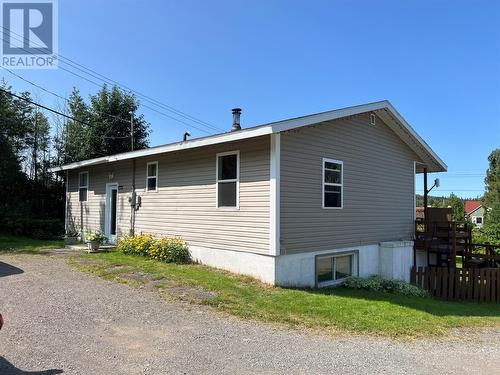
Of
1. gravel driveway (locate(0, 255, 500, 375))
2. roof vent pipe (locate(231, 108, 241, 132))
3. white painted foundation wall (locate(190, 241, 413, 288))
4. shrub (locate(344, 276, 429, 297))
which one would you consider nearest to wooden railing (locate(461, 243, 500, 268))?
white painted foundation wall (locate(190, 241, 413, 288))

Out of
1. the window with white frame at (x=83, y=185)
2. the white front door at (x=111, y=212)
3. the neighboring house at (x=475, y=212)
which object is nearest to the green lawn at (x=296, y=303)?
the white front door at (x=111, y=212)

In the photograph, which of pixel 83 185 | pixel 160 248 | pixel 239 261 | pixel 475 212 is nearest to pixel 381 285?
pixel 239 261

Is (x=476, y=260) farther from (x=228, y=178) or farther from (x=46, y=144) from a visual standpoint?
(x=46, y=144)

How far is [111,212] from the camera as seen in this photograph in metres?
14.2

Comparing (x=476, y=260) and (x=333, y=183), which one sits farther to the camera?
(x=476, y=260)

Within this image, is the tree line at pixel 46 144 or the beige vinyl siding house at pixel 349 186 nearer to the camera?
the beige vinyl siding house at pixel 349 186

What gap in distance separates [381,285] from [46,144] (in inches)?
862

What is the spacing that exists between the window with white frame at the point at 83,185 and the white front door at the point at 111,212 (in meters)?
2.07

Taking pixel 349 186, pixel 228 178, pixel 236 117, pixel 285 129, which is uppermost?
pixel 236 117

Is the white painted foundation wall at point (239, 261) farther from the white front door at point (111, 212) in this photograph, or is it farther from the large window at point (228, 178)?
the white front door at point (111, 212)

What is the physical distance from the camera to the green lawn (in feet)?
19.7

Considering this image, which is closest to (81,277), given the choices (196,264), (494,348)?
(196,264)

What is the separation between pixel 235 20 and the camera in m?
13.8

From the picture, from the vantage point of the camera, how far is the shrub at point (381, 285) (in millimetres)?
9992
